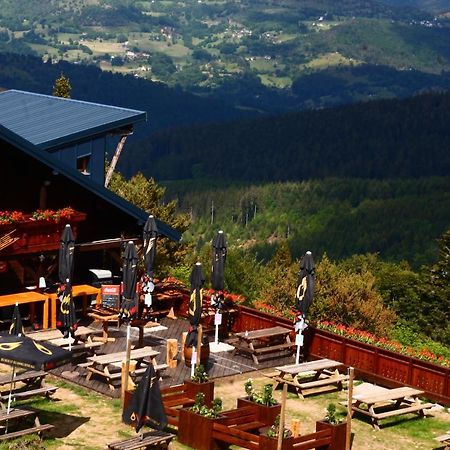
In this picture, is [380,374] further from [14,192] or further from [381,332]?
[381,332]

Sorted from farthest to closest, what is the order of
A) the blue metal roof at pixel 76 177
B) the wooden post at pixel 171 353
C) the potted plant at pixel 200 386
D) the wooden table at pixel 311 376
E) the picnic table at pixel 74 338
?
the blue metal roof at pixel 76 177 → the wooden post at pixel 171 353 → the picnic table at pixel 74 338 → the wooden table at pixel 311 376 → the potted plant at pixel 200 386

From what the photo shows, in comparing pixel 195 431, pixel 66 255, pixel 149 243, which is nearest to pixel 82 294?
pixel 149 243

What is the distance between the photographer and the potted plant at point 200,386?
2944cm

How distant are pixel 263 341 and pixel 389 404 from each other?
655 centimetres

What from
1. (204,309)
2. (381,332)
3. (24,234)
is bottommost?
(381,332)

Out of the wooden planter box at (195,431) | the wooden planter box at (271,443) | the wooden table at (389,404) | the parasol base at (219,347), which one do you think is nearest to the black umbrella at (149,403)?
the wooden planter box at (195,431)

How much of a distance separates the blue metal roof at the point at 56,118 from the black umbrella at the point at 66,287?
20.6 ft

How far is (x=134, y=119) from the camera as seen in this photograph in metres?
43.9

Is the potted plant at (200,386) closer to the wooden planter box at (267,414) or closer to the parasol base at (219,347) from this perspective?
the wooden planter box at (267,414)

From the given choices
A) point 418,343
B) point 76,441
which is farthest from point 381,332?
point 76,441

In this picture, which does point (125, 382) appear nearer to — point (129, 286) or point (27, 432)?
point (27, 432)

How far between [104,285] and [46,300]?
2416mm

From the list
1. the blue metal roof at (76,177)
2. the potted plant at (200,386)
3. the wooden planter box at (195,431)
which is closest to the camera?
the wooden planter box at (195,431)

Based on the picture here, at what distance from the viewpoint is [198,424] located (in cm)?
2714
